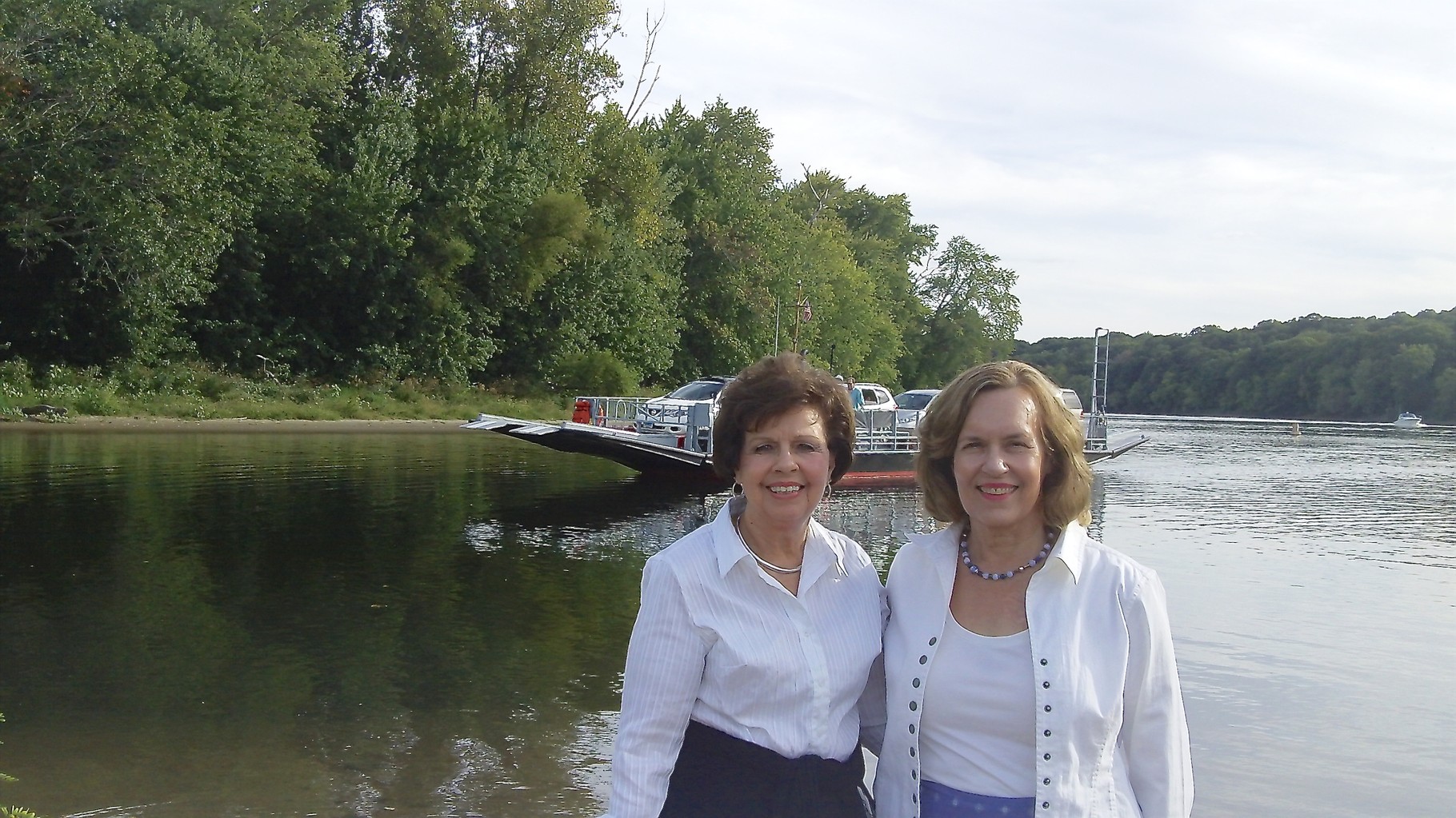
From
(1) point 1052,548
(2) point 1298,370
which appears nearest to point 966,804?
(1) point 1052,548

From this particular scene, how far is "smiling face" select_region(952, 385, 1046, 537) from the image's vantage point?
2912mm

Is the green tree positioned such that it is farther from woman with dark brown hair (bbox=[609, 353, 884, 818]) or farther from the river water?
woman with dark brown hair (bbox=[609, 353, 884, 818])

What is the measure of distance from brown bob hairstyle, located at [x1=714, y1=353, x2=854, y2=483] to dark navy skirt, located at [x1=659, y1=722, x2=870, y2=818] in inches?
27.3

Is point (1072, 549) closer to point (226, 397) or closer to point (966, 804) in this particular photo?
point (966, 804)

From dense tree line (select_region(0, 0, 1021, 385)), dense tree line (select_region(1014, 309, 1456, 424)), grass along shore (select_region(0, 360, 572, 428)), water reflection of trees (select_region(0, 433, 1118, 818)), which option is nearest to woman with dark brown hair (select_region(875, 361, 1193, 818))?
water reflection of trees (select_region(0, 433, 1118, 818))

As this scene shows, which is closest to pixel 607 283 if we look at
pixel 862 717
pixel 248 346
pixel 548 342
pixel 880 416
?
pixel 548 342

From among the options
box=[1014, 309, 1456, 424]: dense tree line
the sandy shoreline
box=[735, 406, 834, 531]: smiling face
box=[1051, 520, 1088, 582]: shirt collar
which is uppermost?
box=[1014, 309, 1456, 424]: dense tree line

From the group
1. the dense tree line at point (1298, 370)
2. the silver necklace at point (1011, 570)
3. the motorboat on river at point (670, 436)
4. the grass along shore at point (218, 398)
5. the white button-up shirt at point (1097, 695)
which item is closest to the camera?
the white button-up shirt at point (1097, 695)

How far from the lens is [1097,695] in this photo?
8.71 feet

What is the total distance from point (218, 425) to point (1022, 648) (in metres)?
35.7

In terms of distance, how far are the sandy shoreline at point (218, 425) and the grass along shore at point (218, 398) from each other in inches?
5.2

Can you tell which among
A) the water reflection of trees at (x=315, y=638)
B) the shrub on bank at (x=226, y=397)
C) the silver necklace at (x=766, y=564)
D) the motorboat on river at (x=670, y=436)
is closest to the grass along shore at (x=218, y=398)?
the shrub on bank at (x=226, y=397)

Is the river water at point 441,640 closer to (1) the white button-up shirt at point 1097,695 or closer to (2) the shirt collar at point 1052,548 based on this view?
(2) the shirt collar at point 1052,548

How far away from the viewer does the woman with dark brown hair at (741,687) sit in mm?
2803
